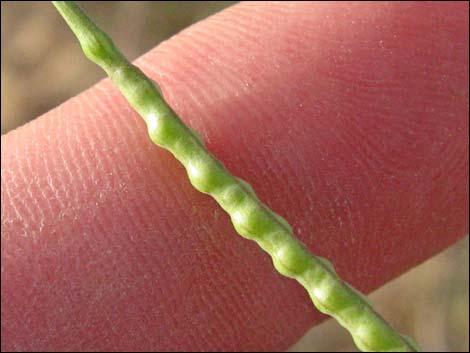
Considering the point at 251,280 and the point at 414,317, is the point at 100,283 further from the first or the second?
the point at 414,317

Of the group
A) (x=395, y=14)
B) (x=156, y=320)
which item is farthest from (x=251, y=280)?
(x=395, y=14)

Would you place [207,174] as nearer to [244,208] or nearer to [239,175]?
[244,208]

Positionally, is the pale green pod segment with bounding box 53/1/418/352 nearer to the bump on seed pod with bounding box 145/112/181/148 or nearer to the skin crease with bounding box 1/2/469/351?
the bump on seed pod with bounding box 145/112/181/148

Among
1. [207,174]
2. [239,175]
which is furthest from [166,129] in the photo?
[239,175]

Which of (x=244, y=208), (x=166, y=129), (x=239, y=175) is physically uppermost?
(x=166, y=129)

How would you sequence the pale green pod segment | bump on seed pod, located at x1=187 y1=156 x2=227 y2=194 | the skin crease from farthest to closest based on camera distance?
the skin crease
bump on seed pod, located at x1=187 y1=156 x2=227 y2=194
the pale green pod segment

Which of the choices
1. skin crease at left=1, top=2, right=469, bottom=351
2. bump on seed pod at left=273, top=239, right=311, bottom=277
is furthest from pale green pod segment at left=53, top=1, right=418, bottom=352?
skin crease at left=1, top=2, right=469, bottom=351
